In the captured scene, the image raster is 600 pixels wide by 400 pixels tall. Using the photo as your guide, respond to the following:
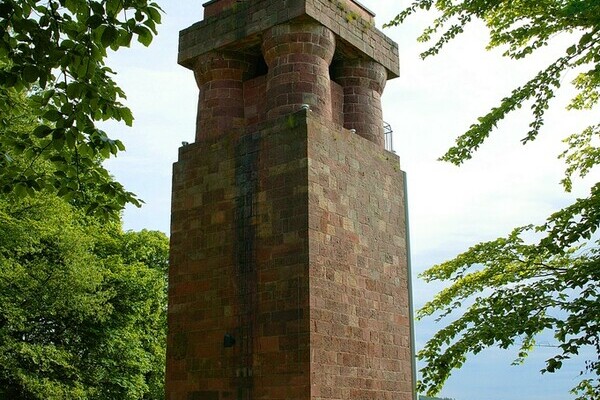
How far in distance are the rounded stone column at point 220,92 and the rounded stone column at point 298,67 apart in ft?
3.10

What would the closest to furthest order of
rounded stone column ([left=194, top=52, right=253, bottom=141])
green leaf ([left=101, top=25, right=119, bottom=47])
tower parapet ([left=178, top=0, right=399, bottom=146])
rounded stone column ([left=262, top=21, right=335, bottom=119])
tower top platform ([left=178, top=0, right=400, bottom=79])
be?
green leaf ([left=101, top=25, right=119, bottom=47]) → rounded stone column ([left=262, top=21, right=335, bottom=119]) → tower parapet ([left=178, top=0, right=399, bottom=146]) → tower top platform ([left=178, top=0, right=400, bottom=79]) → rounded stone column ([left=194, top=52, right=253, bottom=141])

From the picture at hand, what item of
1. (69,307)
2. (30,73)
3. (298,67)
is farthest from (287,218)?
(69,307)

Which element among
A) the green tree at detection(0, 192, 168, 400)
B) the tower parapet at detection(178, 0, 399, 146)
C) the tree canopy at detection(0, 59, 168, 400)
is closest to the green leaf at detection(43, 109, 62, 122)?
the tower parapet at detection(178, 0, 399, 146)

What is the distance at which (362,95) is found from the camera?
555 inches

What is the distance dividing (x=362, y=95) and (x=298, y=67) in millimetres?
1767

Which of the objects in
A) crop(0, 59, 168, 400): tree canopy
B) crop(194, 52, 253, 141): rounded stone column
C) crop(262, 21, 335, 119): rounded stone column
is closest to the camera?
crop(262, 21, 335, 119): rounded stone column

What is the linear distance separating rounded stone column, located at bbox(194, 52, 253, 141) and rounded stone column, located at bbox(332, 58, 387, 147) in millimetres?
1863

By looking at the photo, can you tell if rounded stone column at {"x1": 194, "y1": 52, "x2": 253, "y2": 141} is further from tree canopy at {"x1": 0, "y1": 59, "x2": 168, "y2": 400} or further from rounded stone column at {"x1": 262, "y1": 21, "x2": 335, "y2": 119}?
tree canopy at {"x1": 0, "y1": 59, "x2": 168, "y2": 400}

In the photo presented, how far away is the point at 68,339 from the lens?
18328 millimetres

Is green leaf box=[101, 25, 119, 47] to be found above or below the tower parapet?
below

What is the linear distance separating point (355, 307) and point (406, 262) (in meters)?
2.02

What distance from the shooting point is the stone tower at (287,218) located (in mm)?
11242

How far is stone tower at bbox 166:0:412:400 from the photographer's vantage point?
11.2 m

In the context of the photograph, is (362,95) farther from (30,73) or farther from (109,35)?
(30,73)
